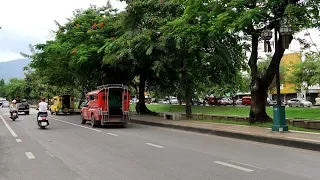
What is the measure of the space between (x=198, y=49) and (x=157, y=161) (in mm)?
14379

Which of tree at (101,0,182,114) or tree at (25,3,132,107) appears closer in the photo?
tree at (101,0,182,114)

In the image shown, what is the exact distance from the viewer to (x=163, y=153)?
11.2 meters

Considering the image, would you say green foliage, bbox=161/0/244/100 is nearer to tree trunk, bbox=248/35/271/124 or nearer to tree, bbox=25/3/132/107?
tree trunk, bbox=248/35/271/124

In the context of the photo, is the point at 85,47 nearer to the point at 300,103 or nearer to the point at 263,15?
the point at 263,15

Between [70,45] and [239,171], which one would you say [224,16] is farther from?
[70,45]

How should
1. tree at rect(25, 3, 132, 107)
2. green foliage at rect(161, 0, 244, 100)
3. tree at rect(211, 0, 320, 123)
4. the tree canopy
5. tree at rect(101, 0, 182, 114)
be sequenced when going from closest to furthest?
tree at rect(211, 0, 320, 123), the tree canopy, green foliage at rect(161, 0, 244, 100), tree at rect(101, 0, 182, 114), tree at rect(25, 3, 132, 107)

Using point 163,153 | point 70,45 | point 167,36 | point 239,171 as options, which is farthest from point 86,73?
point 239,171

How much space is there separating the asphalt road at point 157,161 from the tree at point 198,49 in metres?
6.85

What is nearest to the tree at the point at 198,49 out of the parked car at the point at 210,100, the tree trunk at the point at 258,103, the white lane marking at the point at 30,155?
the tree trunk at the point at 258,103

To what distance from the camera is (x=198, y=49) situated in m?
23.2

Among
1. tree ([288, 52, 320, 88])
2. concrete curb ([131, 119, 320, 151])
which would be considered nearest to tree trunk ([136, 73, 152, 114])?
concrete curb ([131, 119, 320, 151])

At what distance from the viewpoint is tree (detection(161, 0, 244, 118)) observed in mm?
18031

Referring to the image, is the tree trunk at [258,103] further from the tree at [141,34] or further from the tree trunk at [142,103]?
the tree trunk at [142,103]

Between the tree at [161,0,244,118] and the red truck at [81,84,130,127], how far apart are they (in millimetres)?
4000
